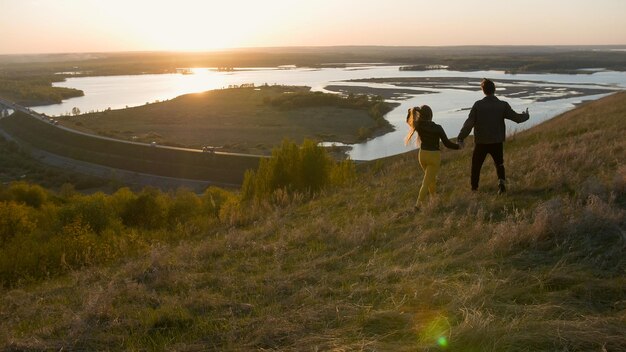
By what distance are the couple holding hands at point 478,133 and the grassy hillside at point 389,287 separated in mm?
424

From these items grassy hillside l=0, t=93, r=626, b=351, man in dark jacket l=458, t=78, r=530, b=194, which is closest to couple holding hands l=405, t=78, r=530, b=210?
man in dark jacket l=458, t=78, r=530, b=194

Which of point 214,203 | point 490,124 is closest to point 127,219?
point 214,203

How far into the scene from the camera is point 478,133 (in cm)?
721

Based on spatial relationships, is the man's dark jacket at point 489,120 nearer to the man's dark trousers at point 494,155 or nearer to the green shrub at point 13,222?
the man's dark trousers at point 494,155

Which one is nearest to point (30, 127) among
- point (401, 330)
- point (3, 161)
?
point (3, 161)

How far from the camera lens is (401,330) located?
3475mm

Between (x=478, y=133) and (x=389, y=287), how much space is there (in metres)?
3.59

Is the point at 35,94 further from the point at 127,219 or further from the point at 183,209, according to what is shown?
the point at 127,219

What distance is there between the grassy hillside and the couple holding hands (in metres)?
0.42

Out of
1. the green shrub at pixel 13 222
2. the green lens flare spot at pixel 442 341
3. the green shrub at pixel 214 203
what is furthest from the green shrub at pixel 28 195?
the green lens flare spot at pixel 442 341

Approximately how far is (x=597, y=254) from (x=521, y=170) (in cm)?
403

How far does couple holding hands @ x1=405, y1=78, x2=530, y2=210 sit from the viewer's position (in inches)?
282

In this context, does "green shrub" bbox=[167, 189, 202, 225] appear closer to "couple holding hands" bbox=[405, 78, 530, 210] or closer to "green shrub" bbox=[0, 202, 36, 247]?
"green shrub" bbox=[0, 202, 36, 247]

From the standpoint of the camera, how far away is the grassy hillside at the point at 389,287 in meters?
3.40
